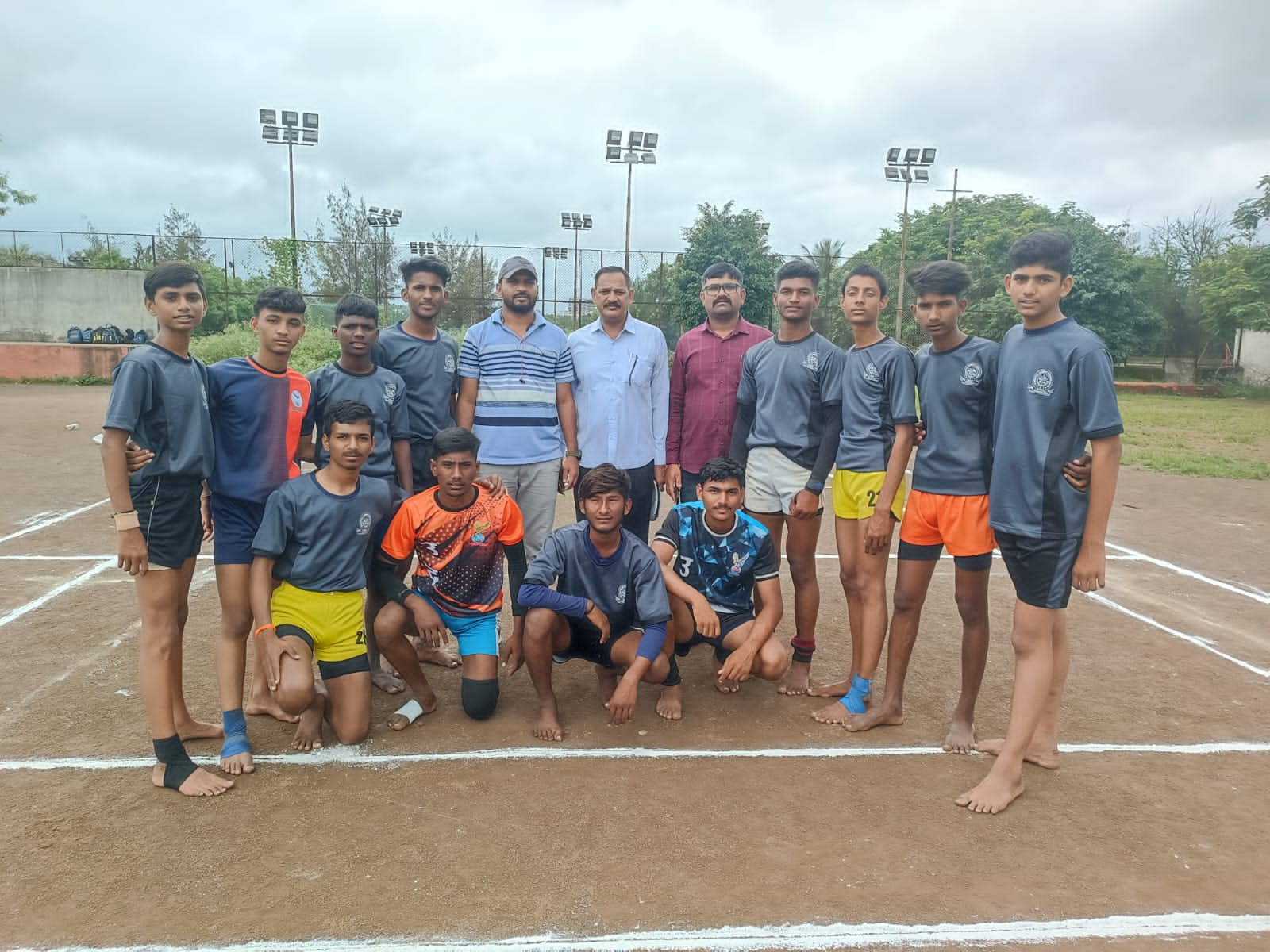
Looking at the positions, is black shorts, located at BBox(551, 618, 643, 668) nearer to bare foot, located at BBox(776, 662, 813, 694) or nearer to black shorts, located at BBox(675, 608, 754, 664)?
black shorts, located at BBox(675, 608, 754, 664)

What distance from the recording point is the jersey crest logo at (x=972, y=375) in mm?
3889

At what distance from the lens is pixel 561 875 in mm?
3014

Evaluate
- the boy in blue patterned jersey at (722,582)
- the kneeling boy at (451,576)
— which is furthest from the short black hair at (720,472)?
the kneeling boy at (451,576)

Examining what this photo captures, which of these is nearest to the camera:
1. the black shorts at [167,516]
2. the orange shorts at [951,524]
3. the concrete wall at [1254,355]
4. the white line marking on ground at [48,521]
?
the black shorts at [167,516]

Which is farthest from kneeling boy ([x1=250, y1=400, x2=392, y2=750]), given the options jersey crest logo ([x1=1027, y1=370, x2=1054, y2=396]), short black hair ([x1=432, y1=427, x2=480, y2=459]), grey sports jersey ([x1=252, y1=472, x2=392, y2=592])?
jersey crest logo ([x1=1027, y1=370, x2=1054, y2=396])

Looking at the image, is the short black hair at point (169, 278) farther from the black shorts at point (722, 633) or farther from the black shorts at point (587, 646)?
the black shorts at point (722, 633)

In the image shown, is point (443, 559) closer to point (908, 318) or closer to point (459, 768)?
point (459, 768)

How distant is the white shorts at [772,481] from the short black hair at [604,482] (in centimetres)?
84

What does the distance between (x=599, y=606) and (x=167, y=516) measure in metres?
2.04

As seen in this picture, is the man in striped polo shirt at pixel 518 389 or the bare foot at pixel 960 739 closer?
the bare foot at pixel 960 739

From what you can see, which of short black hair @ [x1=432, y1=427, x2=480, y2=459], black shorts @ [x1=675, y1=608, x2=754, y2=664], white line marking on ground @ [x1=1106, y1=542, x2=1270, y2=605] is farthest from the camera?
white line marking on ground @ [x1=1106, y1=542, x2=1270, y2=605]

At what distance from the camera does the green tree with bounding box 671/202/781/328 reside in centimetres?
2912

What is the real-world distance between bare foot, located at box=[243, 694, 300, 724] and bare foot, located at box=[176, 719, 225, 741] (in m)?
0.20

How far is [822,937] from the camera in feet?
8.93
